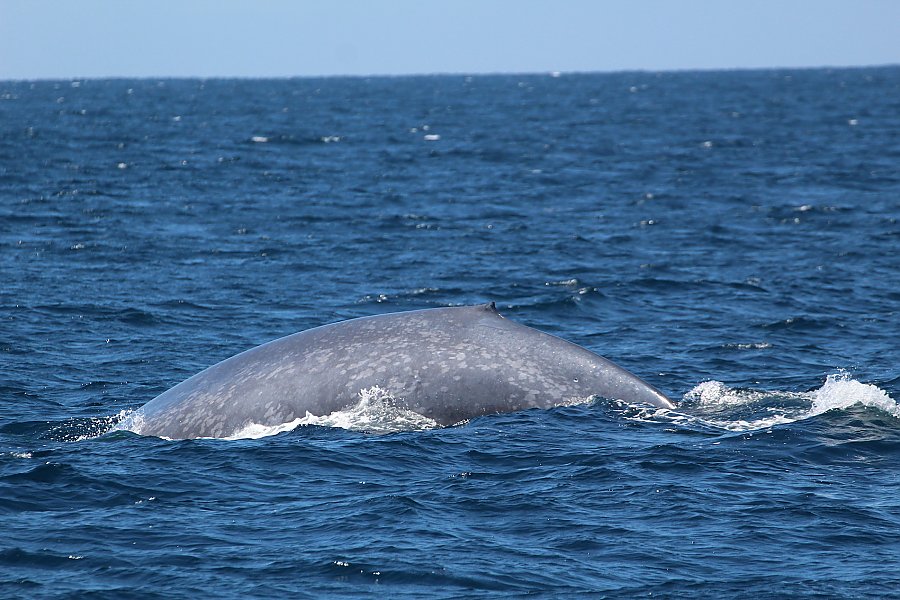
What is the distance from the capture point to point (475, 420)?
14.8 m

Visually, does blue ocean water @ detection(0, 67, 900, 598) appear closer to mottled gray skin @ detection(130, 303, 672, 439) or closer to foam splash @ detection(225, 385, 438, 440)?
foam splash @ detection(225, 385, 438, 440)

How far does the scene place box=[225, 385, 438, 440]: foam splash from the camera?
14.7 meters

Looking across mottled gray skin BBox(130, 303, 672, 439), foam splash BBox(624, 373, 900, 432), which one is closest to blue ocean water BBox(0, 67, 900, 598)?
foam splash BBox(624, 373, 900, 432)

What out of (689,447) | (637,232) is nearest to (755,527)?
(689,447)

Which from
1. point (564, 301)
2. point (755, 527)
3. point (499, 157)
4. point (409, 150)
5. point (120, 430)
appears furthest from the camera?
point (409, 150)

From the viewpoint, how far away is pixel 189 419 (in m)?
15.1

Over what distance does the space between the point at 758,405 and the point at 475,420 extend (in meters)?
4.56

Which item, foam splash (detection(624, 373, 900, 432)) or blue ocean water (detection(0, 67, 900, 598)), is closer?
blue ocean water (detection(0, 67, 900, 598))

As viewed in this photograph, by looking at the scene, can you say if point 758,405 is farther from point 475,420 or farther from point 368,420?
point 368,420

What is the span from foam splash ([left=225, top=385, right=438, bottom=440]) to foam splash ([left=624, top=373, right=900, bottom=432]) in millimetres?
2721

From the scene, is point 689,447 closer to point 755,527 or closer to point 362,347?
point 755,527

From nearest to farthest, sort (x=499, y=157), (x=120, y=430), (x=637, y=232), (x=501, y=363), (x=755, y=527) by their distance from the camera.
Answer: (x=755, y=527) → (x=501, y=363) → (x=120, y=430) → (x=637, y=232) → (x=499, y=157)

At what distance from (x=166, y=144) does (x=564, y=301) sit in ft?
168

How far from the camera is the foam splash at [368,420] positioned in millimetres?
14672
